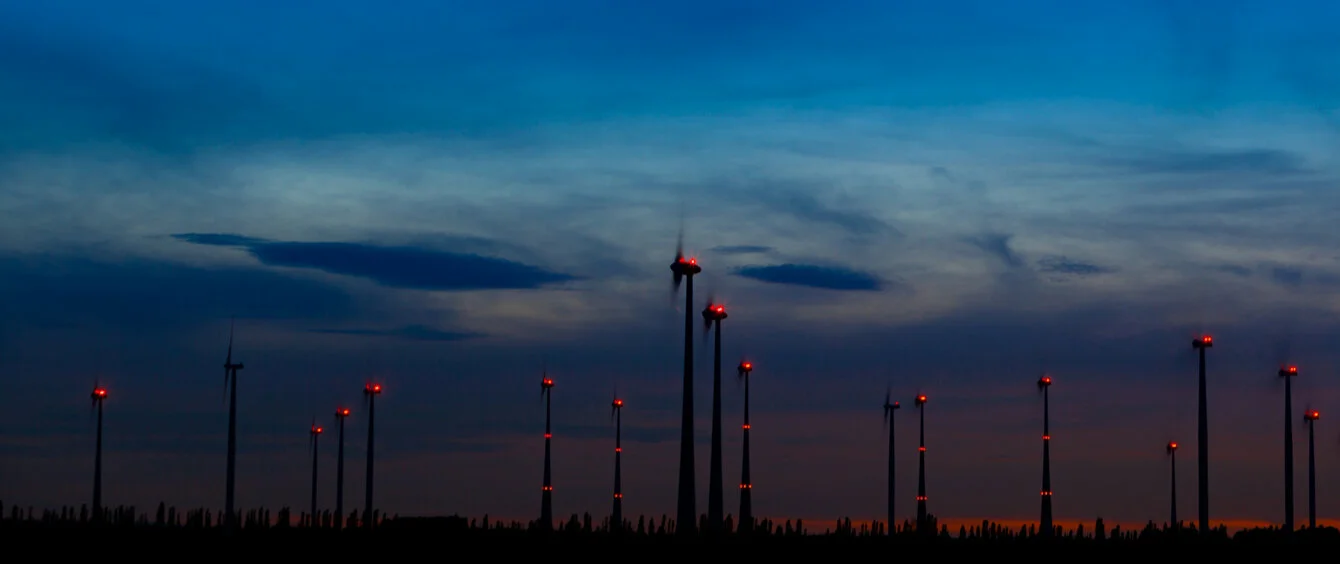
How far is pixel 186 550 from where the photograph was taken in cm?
11694

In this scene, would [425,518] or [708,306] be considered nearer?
[708,306]

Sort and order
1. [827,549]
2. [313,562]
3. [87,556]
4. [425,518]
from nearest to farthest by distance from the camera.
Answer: [313,562], [87,556], [827,549], [425,518]

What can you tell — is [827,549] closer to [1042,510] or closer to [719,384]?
[719,384]

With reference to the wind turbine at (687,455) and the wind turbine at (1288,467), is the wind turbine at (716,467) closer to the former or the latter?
the wind turbine at (687,455)

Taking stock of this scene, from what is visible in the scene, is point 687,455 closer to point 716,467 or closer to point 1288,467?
point 716,467

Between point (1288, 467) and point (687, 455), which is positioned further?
point (1288, 467)

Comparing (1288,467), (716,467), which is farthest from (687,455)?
(1288,467)

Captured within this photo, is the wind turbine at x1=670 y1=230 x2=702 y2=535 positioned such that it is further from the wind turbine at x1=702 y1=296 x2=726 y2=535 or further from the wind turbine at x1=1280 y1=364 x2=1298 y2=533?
the wind turbine at x1=1280 y1=364 x2=1298 y2=533

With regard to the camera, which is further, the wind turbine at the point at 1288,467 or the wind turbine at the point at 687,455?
the wind turbine at the point at 1288,467

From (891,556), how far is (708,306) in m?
21.3

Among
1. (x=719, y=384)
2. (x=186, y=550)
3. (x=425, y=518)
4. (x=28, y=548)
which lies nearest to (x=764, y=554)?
(x=719, y=384)

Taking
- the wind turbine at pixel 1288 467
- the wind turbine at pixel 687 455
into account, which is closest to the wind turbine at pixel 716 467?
the wind turbine at pixel 687 455

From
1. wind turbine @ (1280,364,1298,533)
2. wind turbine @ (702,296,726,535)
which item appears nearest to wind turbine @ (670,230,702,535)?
wind turbine @ (702,296,726,535)

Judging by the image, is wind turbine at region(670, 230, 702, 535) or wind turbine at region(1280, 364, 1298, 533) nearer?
wind turbine at region(670, 230, 702, 535)
